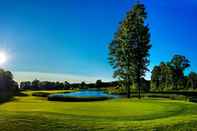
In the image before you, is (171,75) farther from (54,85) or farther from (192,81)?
(54,85)

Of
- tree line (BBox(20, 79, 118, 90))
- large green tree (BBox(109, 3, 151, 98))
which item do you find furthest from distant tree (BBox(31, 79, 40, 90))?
large green tree (BBox(109, 3, 151, 98))

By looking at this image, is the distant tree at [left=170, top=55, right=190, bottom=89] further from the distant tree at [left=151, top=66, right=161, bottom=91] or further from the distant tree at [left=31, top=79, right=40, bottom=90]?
the distant tree at [left=31, top=79, right=40, bottom=90]

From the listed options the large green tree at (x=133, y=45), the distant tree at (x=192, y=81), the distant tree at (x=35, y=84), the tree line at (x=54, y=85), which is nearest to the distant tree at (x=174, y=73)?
the distant tree at (x=192, y=81)

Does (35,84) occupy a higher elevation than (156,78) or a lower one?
lower

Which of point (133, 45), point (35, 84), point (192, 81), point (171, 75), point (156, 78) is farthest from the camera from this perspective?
point (35, 84)

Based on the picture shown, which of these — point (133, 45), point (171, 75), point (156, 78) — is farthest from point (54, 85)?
point (133, 45)

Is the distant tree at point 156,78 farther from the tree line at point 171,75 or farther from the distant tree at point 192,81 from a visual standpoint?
the distant tree at point 192,81

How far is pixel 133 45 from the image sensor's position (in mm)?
48812

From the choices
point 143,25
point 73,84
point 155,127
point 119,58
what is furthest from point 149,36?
point 73,84

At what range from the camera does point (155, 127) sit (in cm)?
1433

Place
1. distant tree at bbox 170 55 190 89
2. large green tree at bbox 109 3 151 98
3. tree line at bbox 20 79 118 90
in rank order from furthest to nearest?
tree line at bbox 20 79 118 90, distant tree at bbox 170 55 190 89, large green tree at bbox 109 3 151 98

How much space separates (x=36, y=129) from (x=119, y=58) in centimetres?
3772

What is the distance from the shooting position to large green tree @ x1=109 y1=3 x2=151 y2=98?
159ft

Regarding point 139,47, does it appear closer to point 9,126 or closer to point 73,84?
point 9,126
